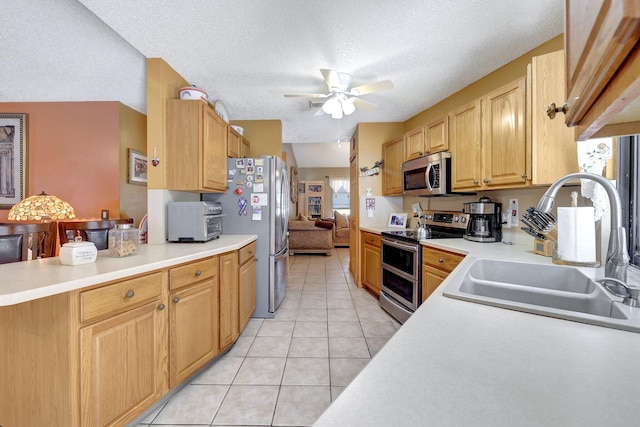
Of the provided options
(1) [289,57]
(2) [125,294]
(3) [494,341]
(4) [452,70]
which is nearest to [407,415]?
(3) [494,341]

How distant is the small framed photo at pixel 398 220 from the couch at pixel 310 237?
2.42m

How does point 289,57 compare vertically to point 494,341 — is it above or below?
above

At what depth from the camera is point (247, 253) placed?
2256 mm

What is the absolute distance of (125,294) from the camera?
1.18 meters

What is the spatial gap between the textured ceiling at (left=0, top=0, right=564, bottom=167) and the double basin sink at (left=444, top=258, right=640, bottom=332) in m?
1.58

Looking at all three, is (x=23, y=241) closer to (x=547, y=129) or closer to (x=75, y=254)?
(x=75, y=254)

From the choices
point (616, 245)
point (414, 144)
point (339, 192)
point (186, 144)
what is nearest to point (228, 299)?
point (186, 144)

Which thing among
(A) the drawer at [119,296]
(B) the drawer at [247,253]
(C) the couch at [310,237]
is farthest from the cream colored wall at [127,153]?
(C) the couch at [310,237]

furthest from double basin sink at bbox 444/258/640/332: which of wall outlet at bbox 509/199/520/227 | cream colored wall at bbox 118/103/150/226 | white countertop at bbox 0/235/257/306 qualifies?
cream colored wall at bbox 118/103/150/226

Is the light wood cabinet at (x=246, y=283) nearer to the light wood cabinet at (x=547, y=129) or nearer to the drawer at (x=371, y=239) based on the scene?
the drawer at (x=371, y=239)

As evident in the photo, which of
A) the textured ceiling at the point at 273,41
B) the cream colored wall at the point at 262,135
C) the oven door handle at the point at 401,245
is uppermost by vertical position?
the textured ceiling at the point at 273,41

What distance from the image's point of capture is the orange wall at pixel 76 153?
3.19 m

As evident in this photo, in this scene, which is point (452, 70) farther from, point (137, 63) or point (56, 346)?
point (56, 346)

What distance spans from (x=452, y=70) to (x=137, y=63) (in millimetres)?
2781
